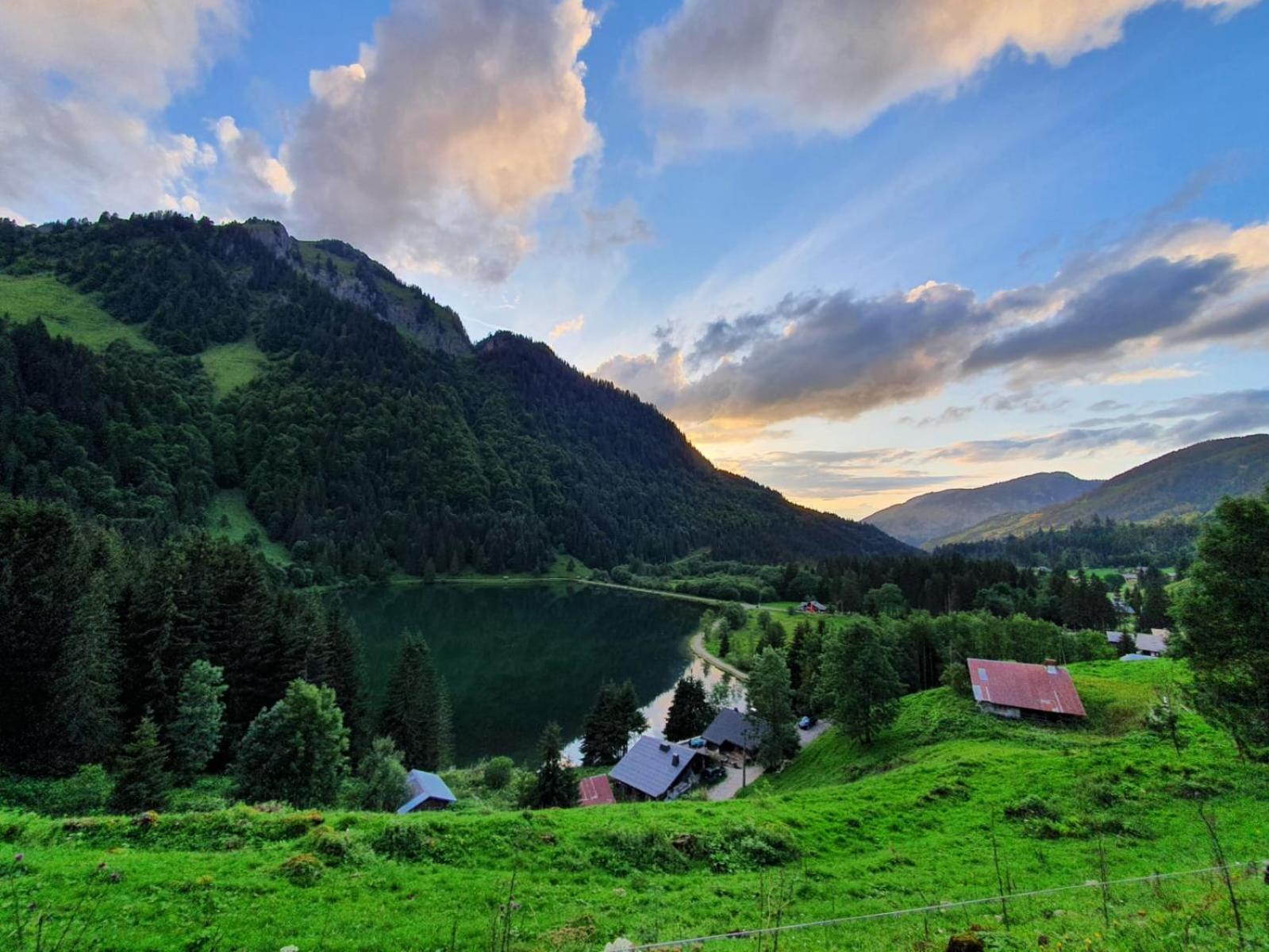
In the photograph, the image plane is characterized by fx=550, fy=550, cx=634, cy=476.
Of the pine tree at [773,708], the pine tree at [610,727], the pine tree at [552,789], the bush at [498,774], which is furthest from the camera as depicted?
the pine tree at [610,727]

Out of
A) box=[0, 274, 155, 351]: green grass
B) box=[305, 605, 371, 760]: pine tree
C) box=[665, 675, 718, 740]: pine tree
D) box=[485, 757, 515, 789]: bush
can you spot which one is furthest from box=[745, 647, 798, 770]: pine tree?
box=[0, 274, 155, 351]: green grass

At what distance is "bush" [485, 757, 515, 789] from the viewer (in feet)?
134

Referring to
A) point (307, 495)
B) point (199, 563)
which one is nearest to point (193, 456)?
point (307, 495)

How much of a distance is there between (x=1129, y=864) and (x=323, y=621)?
45.6 m

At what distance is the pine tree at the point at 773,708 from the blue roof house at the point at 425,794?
2320cm

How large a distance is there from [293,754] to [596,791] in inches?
941

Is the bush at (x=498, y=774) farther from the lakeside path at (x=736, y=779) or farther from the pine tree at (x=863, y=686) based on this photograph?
the pine tree at (x=863, y=686)

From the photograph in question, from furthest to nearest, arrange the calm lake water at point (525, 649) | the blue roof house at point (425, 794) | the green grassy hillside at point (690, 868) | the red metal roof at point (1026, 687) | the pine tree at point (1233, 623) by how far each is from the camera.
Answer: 1. the calm lake water at point (525, 649)
2. the red metal roof at point (1026, 687)
3. the blue roof house at point (425, 794)
4. the pine tree at point (1233, 623)
5. the green grassy hillside at point (690, 868)

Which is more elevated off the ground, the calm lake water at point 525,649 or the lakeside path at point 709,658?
the calm lake water at point 525,649

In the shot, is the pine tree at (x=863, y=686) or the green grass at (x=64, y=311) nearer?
the pine tree at (x=863, y=686)

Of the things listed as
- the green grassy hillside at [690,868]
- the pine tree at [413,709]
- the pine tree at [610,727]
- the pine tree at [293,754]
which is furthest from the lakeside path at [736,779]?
the pine tree at [293,754]

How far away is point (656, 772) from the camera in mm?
44062

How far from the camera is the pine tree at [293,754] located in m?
24.1

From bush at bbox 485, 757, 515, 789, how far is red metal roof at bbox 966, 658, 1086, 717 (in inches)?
1404
